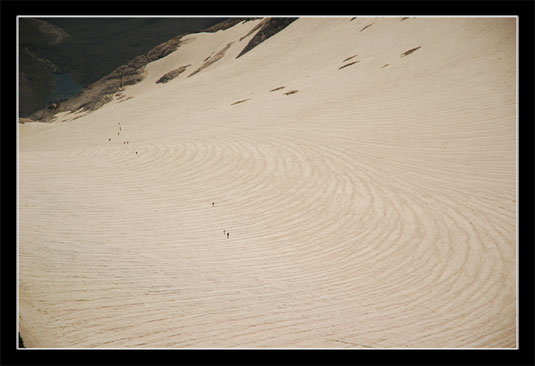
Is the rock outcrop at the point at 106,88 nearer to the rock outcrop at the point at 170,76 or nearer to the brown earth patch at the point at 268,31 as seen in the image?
the rock outcrop at the point at 170,76

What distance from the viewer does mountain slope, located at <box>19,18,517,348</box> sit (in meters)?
4.35

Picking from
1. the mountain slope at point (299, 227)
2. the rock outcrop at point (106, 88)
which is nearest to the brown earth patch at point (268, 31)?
the rock outcrop at point (106, 88)

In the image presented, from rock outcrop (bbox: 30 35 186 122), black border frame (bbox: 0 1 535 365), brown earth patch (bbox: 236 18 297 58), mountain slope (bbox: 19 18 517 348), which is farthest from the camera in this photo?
brown earth patch (bbox: 236 18 297 58)

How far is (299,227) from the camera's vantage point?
22.5 feet

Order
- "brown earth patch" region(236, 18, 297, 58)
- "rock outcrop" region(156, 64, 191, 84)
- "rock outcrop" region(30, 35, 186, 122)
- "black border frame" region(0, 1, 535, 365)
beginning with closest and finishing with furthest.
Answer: "black border frame" region(0, 1, 535, 365), "rock outcrop" region(30, 35, 186, 122), "brown earth patch" region(236, 18, 297, 58), "rock outcrop" region(156, 64, 191, 84)

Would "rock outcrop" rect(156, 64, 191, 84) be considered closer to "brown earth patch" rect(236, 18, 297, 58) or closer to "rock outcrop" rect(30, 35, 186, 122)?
"rock outcrop" rect(30, 35, 186, 122)

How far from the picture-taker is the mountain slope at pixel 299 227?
435 cm

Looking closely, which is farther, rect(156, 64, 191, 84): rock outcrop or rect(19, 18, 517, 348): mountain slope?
rect(156, 64, 191, 84): rock outcrop

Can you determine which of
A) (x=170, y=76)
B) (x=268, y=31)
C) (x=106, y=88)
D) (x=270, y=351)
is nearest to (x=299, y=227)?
(x=270, y=351)

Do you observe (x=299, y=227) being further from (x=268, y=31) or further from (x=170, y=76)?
(x=170, y=76)

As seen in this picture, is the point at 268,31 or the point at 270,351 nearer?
the point at 270,351

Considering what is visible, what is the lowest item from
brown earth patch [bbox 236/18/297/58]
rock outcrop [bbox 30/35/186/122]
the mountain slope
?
the mountain slope

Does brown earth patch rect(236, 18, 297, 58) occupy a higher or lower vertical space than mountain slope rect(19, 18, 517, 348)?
higher

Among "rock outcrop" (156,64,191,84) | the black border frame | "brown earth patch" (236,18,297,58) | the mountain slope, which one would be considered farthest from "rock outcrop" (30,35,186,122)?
the black border frame
